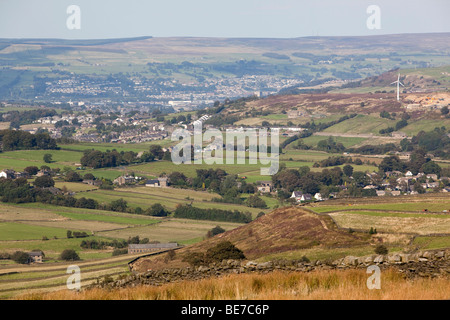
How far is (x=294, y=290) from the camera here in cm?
1153

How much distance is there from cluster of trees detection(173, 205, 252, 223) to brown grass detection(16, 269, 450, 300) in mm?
44341

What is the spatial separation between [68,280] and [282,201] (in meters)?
43.3

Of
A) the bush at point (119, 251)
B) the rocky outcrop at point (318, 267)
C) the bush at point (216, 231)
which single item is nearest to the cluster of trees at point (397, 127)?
the bush at point (216, 231)

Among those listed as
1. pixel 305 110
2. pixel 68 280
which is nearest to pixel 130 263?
pixel 68 280

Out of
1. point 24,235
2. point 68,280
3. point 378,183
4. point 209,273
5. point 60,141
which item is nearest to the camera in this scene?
point 209,273

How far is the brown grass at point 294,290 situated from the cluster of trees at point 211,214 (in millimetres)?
44341

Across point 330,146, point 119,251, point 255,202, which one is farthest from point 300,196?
point 330,146

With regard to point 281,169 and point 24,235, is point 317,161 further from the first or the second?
point 24,235

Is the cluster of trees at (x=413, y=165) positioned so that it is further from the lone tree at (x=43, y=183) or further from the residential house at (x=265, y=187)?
the lone tree at (x=43, y=183)

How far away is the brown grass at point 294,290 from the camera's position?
34.6 ft
